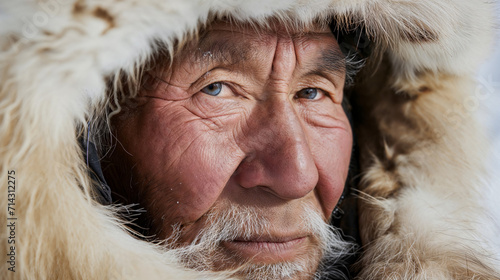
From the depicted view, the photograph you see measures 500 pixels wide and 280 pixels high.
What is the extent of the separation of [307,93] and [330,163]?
199mm

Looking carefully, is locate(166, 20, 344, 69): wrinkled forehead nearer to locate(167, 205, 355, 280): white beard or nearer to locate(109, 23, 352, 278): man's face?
locate(109, 23, 352, 278): man's face

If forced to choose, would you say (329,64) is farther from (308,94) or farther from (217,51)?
(217,51)

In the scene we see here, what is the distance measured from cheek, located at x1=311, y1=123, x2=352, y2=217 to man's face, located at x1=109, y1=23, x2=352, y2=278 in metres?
0.08

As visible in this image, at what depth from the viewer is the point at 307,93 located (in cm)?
142

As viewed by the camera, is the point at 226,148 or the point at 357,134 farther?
the point at 357,134

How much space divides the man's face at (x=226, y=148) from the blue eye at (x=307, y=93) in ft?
0.29

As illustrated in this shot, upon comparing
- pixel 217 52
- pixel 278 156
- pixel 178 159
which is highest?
pixel 217 52

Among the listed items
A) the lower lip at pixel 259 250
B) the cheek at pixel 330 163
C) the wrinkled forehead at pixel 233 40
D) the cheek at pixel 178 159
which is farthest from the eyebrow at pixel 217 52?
the lower lip at pixel 259 250

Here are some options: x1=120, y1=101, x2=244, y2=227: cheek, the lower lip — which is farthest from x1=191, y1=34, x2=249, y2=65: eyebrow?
the lower lip

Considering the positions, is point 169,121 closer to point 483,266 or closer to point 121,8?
point 121,8

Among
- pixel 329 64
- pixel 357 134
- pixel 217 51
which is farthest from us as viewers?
pixel 357 134

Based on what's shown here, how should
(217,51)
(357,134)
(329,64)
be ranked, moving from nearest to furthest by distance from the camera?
(217,51), (329,64), (357,134)

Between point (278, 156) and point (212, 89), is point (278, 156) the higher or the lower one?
the lower one

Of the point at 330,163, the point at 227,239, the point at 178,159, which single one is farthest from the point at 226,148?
the point at 330,163
